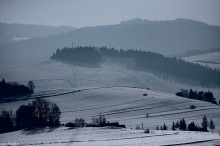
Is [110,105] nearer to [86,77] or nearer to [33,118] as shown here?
[33,118]

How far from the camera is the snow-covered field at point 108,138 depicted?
56.1 meters

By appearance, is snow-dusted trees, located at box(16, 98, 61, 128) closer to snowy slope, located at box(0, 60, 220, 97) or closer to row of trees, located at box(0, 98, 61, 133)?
row of trees, located at box(0, 98, 61, 133)

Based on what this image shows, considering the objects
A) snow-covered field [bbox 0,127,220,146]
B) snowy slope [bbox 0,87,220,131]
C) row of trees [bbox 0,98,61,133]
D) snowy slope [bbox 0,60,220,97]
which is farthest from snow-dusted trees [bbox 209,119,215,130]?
snowy slope [bbox 0,60,220,97]

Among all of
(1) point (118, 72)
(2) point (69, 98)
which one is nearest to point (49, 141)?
(2) point (69, 98)

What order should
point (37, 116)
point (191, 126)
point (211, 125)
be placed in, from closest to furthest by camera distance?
point (191, 126), point (37, 116), point (211, 125)

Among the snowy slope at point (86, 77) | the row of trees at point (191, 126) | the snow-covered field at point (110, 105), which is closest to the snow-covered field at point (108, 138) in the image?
the snow-covered field at point (110, 105)

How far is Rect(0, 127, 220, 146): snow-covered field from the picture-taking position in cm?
5613

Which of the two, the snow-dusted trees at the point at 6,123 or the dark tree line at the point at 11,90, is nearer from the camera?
the snow-dusted trees at the point at 6,123

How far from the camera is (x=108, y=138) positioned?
200ft

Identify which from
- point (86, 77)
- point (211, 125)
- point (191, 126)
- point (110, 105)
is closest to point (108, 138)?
point (191, 126)

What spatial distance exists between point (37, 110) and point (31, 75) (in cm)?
9259

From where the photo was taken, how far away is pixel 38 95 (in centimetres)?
12269

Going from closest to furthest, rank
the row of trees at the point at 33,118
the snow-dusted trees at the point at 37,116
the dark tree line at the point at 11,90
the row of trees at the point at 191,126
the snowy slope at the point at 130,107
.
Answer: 1. the row of trees at the point at 191,126
2. the row of trees at the point at 33,118
3. the snow-dusted trees at the point at 37,116
4. the snowy slope at the point at 130,107
5. the dark tree line at the point at 11,90

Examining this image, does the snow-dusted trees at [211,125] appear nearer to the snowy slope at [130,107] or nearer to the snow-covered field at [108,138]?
the snowy slope at [130,107]
